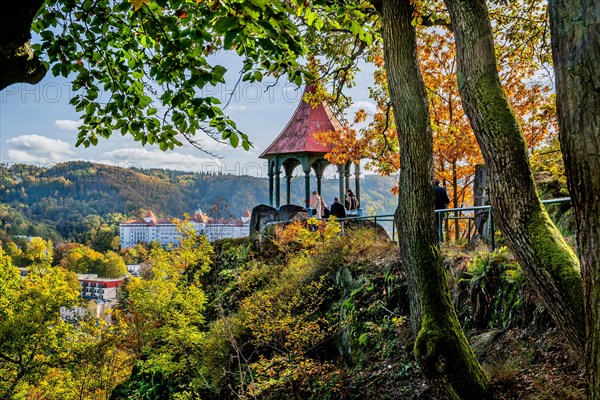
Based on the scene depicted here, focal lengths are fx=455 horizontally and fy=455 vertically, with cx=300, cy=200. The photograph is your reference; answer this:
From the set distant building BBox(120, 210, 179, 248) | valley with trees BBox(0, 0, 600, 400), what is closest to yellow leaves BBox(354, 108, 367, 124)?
valley with trees BBox(0, 0, 600, 400)

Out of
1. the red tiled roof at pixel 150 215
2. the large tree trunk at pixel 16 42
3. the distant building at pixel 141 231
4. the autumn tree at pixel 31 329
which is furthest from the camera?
the distant building at pixel 141 231

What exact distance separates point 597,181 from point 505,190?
1.17 metres

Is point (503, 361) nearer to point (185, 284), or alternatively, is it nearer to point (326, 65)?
point (326, 65)

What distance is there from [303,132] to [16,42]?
58.6ft

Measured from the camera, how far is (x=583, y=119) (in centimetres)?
172

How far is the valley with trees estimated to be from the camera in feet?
6.68

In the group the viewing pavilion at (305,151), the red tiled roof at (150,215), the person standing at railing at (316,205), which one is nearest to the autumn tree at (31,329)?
the person standing at railing at (316,205)

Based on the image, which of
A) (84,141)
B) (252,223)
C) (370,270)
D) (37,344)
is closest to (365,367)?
(370,270)

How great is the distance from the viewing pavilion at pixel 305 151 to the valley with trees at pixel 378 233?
4.62 metres

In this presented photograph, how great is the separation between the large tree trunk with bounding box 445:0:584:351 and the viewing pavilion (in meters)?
15.2

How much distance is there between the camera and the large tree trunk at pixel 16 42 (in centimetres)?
183

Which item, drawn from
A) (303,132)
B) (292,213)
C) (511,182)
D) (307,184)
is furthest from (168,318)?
(303,132)

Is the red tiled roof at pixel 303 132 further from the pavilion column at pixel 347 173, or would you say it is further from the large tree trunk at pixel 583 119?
the large tree trunk at pixel 583 119

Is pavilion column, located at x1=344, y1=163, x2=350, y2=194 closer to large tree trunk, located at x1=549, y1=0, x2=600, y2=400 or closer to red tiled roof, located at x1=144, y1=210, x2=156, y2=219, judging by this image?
large tree trunk, located at x1=549, y1=0, x2=600, y2=400
